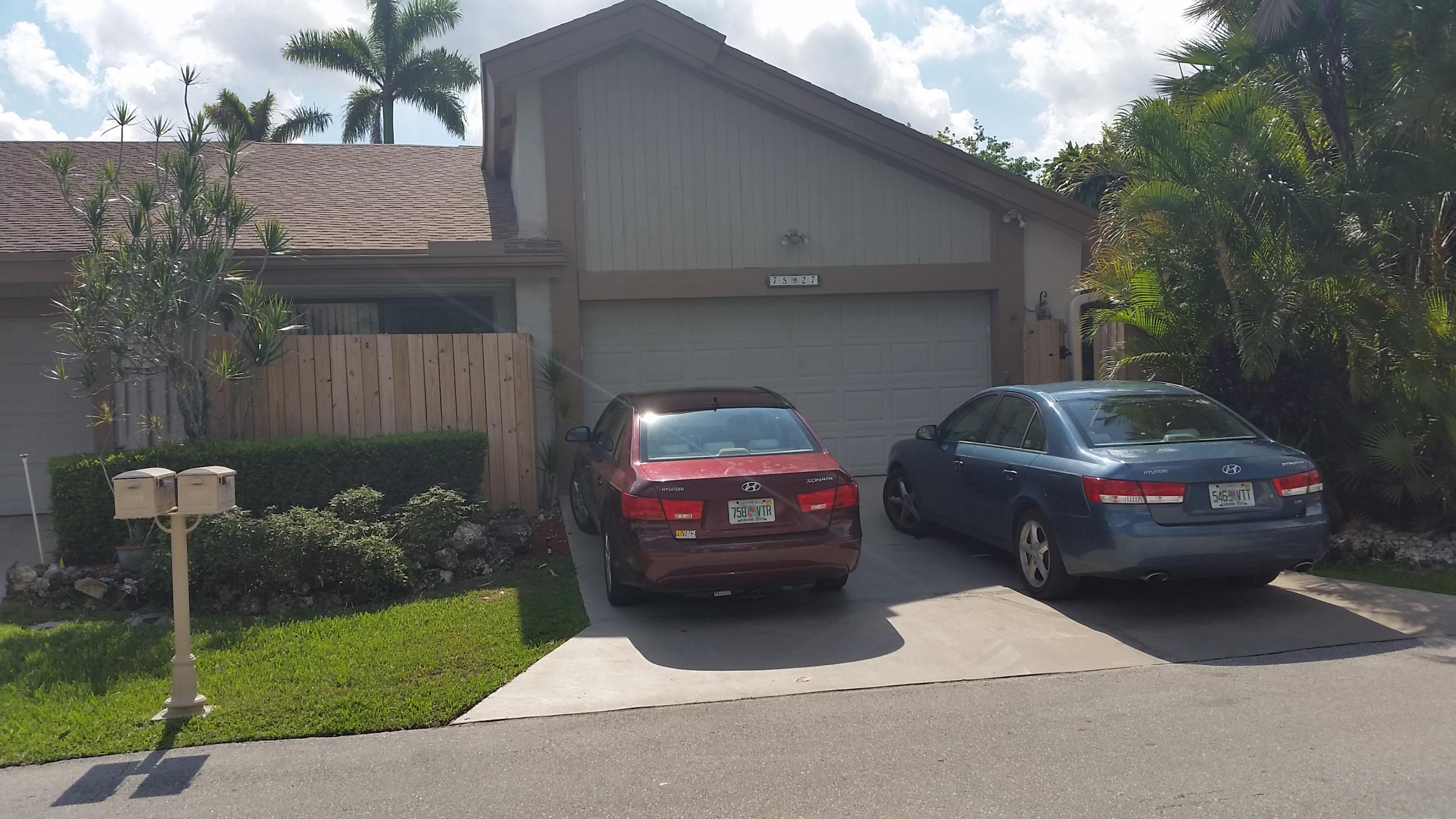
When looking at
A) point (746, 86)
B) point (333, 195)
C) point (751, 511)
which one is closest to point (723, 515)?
point (751, 511)

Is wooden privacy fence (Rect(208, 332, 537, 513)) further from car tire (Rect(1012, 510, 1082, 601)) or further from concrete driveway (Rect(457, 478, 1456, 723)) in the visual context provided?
car tire (Rect(1012, 510, 1082, 601))

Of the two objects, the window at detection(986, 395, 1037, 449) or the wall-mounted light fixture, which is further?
the wall-mounted light fixture

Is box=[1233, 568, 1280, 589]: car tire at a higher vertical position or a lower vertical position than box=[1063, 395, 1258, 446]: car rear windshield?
lower

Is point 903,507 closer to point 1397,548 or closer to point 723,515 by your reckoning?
point 723,515

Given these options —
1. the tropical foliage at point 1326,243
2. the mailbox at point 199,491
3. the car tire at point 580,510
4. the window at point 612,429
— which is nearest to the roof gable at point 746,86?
the tropical foliage at point 1326,243

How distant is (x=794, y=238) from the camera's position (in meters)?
12.1

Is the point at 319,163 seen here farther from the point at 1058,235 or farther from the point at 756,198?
the point at 1058,235

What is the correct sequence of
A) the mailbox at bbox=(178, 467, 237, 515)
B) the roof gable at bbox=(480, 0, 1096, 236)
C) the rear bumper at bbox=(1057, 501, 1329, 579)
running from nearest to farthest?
the mailbox at bbox=(178, 467, 237, 515)
the rear bumper at bbox=(1057, 501, 1329, 579)
the roof gable at bbox=(480, 0, 1096, 236)

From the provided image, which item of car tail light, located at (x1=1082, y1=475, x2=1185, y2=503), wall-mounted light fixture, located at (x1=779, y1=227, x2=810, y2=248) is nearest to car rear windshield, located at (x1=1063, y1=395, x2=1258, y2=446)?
car tail light, located at (x1=1082, y1=475, x2=1185, y2=503)

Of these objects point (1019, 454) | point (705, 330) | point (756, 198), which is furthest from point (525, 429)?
point (1019, 454)

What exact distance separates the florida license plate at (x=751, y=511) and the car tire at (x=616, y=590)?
94 centimetres

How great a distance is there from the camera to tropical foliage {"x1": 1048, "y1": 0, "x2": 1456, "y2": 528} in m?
8.52

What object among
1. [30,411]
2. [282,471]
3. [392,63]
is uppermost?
[392,63]

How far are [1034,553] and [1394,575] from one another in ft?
9.11
